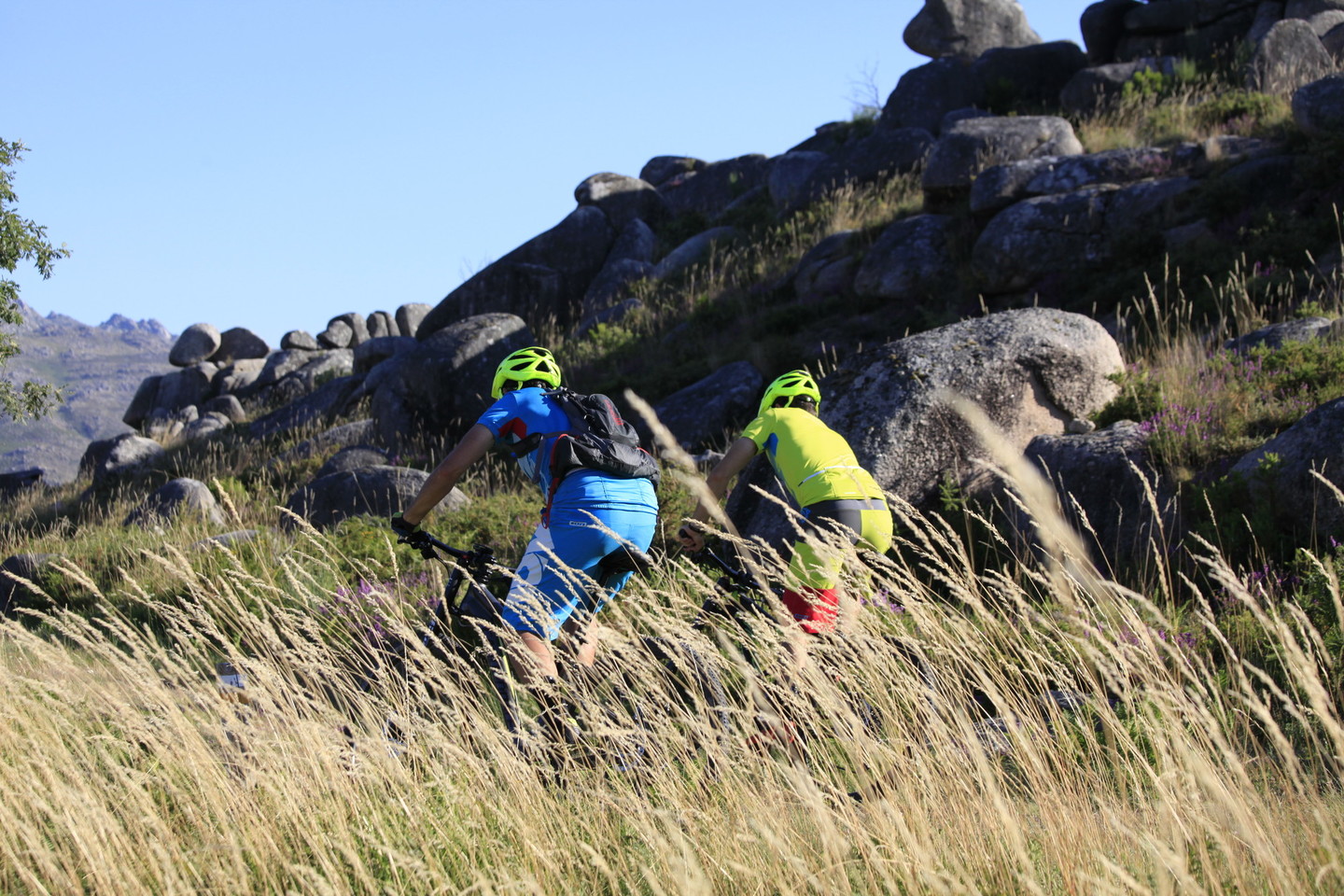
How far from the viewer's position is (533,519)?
33.3 ft

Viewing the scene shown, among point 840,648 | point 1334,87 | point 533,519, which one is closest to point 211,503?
point 533,519

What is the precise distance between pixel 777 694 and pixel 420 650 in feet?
5.11

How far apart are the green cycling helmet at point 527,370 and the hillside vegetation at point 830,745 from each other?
1.43 meters

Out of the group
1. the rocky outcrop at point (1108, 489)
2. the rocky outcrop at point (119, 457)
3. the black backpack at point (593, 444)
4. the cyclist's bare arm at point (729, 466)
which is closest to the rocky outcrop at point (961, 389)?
the rocky outcrop at point (1108, 489)

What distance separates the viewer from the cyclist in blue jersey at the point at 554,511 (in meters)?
5.01

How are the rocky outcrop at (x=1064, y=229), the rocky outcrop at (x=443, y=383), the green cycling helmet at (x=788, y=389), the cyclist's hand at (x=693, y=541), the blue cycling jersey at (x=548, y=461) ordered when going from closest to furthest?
the cyclist's hand at (x=693, y=541)
the blue cycling jersey at (x=548, y=461)
the green cycling helmet at (x=788, y=389)
the rocky outcrop at (x=1064, y=229)
the rocky outcrop at (x=443, y=383)

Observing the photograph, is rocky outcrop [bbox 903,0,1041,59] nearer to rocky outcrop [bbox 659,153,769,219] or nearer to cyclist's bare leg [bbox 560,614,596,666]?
rocky outcrop [bbox 659,153,769,219]

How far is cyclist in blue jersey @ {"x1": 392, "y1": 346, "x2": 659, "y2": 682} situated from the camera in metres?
5.01

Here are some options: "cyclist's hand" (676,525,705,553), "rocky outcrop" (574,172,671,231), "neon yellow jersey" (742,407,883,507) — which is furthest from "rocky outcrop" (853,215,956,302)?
"rocky outcrop" (574,172,671,231)

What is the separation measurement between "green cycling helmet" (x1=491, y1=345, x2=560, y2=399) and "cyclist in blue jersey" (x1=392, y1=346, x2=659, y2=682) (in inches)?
4.6

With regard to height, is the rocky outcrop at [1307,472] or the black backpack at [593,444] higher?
the black backpack at [593,444]

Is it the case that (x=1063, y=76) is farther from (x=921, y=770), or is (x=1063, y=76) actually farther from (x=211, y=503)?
(x=921, y=770)

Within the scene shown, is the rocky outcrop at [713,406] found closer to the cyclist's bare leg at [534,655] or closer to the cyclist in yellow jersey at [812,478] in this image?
the cyclist in yellow jersey at [812,478]

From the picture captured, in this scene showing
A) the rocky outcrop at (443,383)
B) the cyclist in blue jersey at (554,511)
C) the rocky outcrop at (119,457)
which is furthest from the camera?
the rocky outcrop at (119,457)
